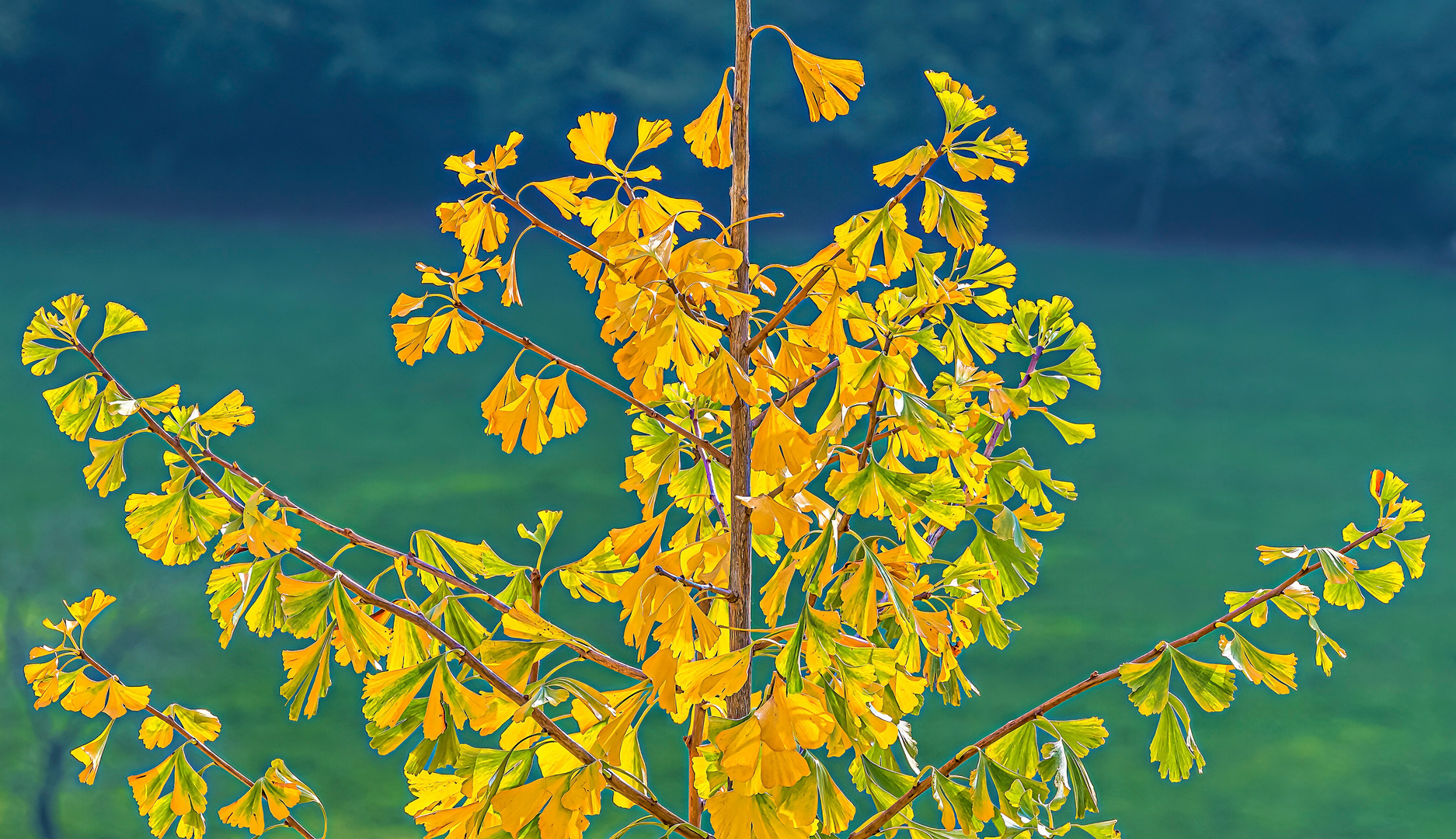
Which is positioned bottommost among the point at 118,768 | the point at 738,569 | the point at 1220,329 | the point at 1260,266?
the point at 738,569

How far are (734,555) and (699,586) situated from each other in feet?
0.20

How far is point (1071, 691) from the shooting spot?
750 millimetres

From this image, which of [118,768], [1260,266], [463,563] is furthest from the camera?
[1260,266]

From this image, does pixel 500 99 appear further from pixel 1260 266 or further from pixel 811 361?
pixel 811 361

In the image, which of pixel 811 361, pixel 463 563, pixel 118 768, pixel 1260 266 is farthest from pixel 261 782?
pixel 1260 266

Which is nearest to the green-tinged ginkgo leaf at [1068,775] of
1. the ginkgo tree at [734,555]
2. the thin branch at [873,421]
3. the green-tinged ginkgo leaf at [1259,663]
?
the ginkgo tree at [734,555]

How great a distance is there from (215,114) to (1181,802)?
594 cm

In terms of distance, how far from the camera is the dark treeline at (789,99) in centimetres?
646

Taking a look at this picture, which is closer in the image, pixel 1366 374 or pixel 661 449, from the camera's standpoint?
pixel 661 449

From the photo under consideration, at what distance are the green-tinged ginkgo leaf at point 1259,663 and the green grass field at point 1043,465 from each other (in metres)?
1.81

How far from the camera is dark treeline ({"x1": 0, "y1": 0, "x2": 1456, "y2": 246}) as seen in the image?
21.2 feet

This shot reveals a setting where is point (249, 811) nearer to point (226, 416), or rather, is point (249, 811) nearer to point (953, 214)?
point (226, 416)

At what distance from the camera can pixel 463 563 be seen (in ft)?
3.04

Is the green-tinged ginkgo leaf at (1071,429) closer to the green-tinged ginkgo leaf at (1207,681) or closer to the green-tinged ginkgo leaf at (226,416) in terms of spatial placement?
the green-tinged ginkgo leaf at (1207,681)
